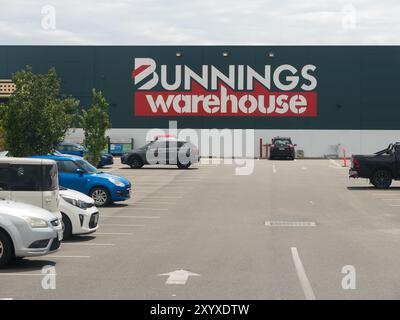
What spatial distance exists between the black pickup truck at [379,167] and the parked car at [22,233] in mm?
21057

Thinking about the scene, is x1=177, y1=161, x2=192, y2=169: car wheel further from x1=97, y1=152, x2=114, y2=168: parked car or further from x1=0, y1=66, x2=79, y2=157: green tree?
x1=0, y1=66, x2=79, y2=157: green tree

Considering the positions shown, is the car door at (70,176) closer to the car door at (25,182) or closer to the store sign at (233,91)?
the car door at (25,182)

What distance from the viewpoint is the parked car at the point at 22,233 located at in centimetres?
1344

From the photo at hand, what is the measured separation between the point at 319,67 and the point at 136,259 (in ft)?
168

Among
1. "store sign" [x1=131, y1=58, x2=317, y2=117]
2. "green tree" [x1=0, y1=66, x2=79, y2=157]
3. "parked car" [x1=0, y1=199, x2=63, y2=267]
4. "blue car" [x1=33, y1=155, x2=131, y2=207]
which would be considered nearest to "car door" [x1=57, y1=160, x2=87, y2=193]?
"blue car" [x1=33, y1=155, x2=131, y2=207]

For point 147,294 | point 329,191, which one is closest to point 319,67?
point 329,191

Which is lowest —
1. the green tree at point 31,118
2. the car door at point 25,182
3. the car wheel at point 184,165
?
the car wheel at point 184,165

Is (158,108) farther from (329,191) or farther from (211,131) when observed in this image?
(329,191)

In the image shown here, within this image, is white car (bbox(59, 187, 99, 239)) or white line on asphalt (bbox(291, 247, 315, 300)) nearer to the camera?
white line on asphalt (bbox(291, 247, 315, 300))

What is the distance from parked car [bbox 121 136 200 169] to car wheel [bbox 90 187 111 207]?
65.1 ft

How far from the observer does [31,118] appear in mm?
28094

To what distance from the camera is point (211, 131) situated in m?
63.4

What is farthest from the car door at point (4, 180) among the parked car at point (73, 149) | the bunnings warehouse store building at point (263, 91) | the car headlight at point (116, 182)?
the bunnings warehouse store building at point (263, 91)

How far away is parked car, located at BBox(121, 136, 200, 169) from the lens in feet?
149
